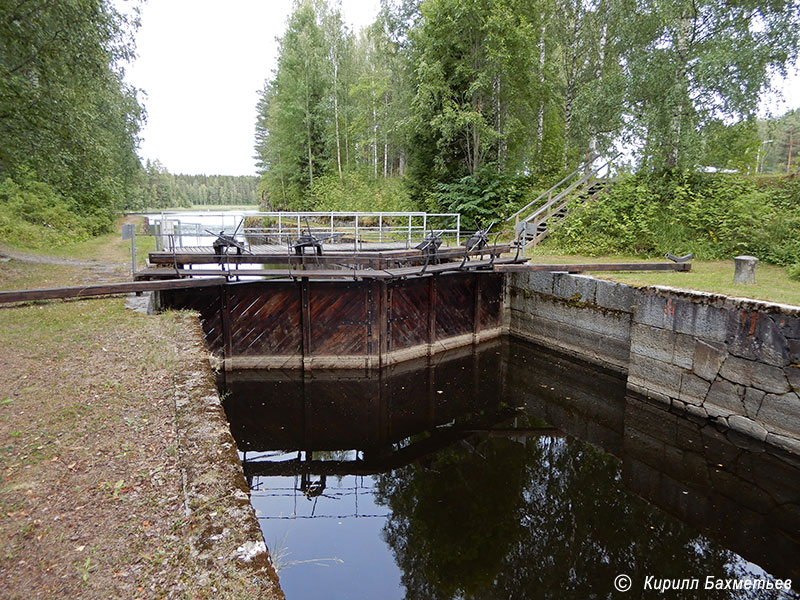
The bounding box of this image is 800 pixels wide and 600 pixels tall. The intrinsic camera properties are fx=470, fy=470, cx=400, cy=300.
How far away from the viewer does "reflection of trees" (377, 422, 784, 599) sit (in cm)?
459

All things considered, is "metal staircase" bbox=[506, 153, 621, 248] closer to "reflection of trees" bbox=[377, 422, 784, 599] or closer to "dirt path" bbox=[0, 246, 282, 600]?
"reflection of trees" bbox=[377, 422, 784, 599]

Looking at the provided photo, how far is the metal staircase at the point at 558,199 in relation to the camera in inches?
627

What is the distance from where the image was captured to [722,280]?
31.3 ft

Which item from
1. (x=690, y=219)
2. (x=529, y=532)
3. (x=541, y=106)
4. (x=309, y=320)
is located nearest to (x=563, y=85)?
(x=541, y=106)

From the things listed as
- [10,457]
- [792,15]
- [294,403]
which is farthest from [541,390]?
[792,15]

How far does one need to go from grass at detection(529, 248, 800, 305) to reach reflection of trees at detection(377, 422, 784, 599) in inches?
155

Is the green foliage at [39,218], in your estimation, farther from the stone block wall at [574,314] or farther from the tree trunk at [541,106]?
the tree trunk at [541,106]

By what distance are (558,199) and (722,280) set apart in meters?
7.48

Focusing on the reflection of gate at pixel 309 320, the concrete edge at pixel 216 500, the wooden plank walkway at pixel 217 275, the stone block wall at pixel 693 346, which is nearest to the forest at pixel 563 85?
the wooden plank walkway at pixel 217 275

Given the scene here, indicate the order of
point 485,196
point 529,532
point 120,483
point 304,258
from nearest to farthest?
point 120,483 → point 529,532 → point 304,258 → point 485,196

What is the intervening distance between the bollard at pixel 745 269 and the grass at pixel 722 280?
0.46 ft

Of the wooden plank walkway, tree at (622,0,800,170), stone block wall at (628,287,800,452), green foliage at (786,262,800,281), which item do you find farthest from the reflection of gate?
tree at (622,0,800,170)

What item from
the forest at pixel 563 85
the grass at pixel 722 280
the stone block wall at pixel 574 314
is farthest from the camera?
the forest at pixel 563 85

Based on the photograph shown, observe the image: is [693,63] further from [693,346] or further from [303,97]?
[303,97]
